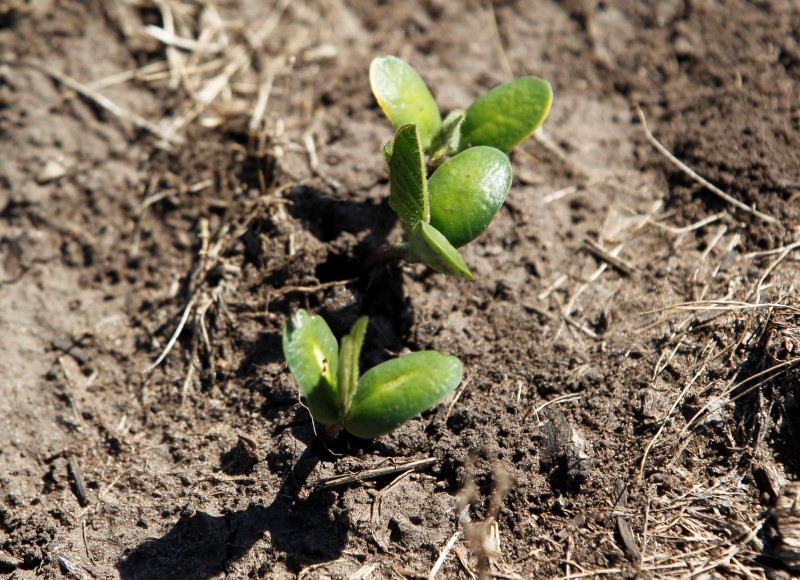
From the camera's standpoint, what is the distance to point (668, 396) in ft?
5.23

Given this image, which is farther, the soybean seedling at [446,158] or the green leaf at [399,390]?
the soybean seedling at [446,158]

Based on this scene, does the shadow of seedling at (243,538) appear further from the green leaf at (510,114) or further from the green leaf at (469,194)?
the green leaf at (510,114)

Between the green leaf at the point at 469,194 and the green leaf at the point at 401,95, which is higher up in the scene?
the green leaf at the point at 401,95

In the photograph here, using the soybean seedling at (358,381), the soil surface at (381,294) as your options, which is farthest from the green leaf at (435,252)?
the soil surface at (381,294)

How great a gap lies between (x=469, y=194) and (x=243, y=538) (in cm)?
91

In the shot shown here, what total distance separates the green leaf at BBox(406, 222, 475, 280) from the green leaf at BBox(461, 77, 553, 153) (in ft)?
1.22

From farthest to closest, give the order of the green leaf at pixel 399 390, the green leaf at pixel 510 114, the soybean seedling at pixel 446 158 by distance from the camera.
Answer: the green leaf at pixel 510 114, the soybean seedling at pixel 446 158, the green leaf at pixel 399 390

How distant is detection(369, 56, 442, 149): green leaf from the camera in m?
1.67

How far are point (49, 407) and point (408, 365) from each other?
3.25 ft

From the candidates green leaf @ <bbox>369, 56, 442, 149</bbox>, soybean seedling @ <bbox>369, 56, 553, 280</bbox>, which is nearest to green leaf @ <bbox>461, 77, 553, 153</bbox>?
soybean seedling @ <bbox>369, 56, 553, 280</bbox>

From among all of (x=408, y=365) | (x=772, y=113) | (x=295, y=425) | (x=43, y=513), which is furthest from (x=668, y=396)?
(x=43, y=513)

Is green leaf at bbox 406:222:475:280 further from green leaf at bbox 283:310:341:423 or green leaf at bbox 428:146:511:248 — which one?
green leaf at bbox 283:310:341:423

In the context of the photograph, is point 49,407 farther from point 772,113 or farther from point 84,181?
point 772,113

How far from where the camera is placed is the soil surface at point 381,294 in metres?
1.50
